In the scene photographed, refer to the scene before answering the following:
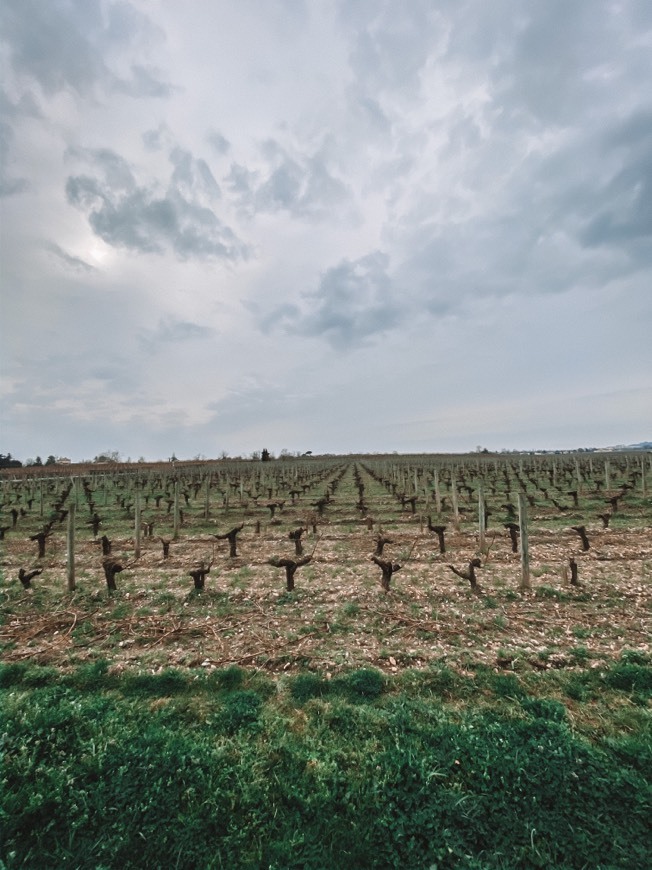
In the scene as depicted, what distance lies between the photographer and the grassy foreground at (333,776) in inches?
148

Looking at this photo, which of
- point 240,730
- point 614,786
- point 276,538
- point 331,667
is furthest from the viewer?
point 276,538

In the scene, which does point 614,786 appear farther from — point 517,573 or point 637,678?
point 517,573

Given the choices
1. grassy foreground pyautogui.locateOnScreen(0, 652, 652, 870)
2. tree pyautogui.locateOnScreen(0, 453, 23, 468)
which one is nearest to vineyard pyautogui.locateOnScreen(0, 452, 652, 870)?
grassy foreground pyautogui.locateOnScreen(0, 652, 652, 870)

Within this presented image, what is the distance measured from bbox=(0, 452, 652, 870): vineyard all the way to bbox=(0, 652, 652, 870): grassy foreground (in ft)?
0.07

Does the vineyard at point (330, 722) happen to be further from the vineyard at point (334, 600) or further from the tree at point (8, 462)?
the tree at point (8, 462)

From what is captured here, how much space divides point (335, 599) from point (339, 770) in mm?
5786

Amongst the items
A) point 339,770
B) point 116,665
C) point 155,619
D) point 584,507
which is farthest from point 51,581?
point 584,507

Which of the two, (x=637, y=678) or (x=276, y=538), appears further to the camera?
(x=276, y=538)

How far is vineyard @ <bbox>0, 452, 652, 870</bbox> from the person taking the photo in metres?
3.84

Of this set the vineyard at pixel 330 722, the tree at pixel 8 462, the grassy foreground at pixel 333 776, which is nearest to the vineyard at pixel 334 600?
the vineyard at pixel 330 722

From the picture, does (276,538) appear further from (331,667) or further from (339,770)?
(339,770)

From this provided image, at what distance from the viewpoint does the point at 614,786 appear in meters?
4.18

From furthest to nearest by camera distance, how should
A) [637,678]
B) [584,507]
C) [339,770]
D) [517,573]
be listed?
1. [584,507]
2. [517,573]
3. [637,678]
4. [339,770]

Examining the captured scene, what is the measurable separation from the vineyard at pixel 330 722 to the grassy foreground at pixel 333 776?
0.07ft
